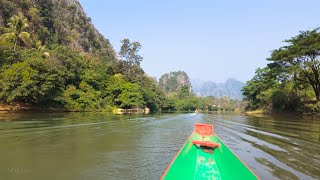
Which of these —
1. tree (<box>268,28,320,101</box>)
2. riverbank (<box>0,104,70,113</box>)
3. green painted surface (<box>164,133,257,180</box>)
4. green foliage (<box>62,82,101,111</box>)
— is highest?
tree (<box>268,28,320,101</box>)

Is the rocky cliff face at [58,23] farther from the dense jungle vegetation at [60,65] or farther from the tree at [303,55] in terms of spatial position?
the tree at [303,55]

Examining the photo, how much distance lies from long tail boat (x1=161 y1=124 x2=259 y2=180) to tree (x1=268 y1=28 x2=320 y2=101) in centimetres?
3097

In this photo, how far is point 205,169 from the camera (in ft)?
16.9

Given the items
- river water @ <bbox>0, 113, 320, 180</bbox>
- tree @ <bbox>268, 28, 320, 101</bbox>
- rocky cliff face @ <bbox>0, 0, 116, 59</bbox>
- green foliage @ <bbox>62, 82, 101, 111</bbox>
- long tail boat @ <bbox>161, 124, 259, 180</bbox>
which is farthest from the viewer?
rocky cliff face @ <bbox>0, 0, 116, 59</bbox>

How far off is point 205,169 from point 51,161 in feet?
14.9

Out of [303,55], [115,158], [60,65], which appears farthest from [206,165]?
[60,65]

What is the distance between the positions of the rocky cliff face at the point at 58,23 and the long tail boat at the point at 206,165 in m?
54.9

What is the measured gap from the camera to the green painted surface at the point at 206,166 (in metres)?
4.93

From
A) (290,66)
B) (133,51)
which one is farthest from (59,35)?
(290,66)

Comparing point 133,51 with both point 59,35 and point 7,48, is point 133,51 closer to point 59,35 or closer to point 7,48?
point 59,35

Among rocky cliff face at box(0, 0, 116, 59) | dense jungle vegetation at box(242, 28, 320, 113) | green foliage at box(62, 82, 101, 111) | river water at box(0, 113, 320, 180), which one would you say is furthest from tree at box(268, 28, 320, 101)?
rocky cliff face at box(0, 0, 116, 59)

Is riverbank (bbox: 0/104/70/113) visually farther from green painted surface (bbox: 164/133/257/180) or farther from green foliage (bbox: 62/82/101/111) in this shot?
green painted surface (bbox: 164/133/257/180)

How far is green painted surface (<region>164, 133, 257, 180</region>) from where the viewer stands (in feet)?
16.2

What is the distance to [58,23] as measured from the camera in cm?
6988
